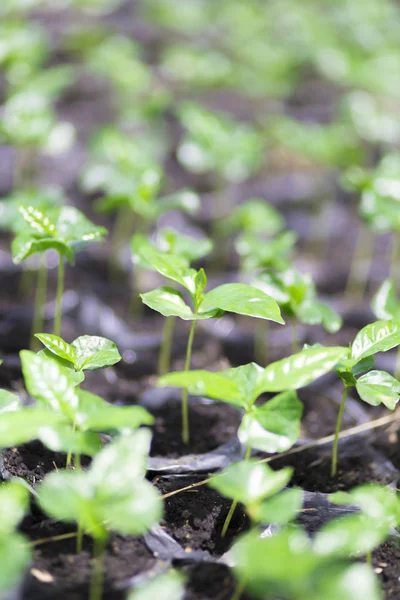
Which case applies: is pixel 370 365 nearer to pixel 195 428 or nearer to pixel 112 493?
pixel 195 428

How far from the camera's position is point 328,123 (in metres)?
2.88

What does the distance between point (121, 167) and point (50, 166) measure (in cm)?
70

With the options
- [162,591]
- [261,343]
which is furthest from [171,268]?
[261,343]

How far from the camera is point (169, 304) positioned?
3.00 feet

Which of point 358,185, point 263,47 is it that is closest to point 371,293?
point 358,185

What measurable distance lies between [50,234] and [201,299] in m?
0.31

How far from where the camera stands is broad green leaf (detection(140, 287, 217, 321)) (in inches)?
35.0

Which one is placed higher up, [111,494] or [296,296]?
[111,494]

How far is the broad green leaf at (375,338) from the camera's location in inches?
35.4

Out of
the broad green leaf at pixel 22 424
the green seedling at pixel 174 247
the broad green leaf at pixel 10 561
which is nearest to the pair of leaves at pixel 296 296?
the green seedling at pixel 174 247

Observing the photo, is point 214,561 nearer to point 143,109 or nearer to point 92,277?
point 92,277

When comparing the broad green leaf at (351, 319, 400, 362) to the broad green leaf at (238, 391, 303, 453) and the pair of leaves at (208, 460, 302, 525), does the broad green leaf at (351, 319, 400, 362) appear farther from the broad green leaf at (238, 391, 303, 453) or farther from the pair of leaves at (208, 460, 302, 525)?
the pair of leaves at (208, 460, 302, 525)

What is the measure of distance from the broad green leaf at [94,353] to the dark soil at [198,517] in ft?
0.78

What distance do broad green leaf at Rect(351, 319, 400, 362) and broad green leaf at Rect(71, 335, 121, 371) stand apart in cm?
38
